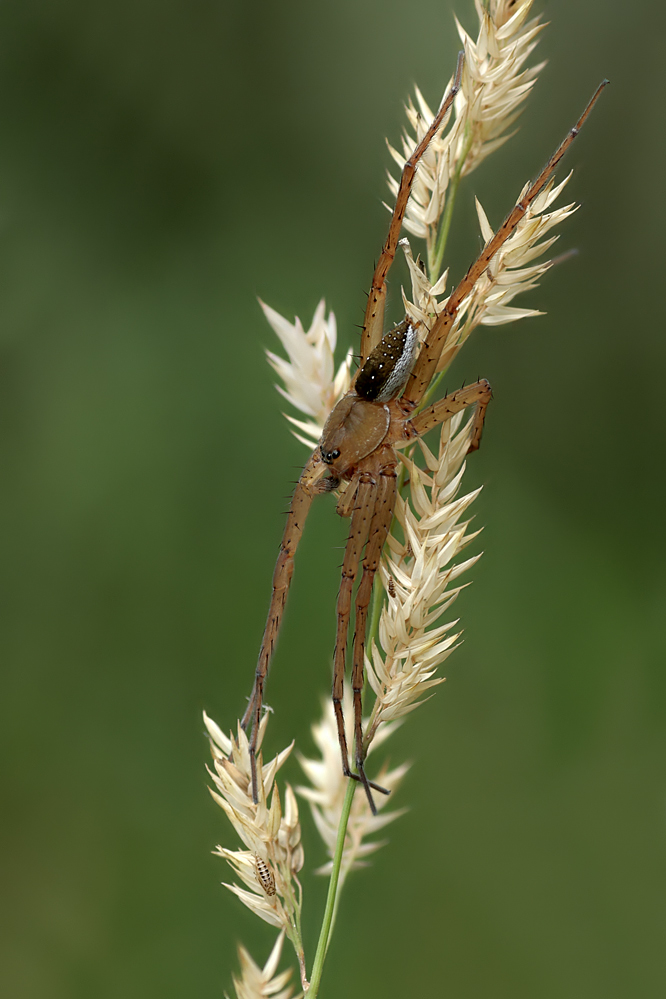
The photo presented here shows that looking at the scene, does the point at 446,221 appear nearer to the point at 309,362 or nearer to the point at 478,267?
the point at 478,267

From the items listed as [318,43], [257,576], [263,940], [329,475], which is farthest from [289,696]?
[318,43]

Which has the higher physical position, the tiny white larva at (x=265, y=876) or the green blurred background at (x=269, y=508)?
the green blurred background at (x=269, y=508)


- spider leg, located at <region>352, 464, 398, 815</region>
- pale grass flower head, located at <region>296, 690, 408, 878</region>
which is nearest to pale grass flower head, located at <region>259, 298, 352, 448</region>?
spider leg, located at <region>352, 464, 398, 815</region>

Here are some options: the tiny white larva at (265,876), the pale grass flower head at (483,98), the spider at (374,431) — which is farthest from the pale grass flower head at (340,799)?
the pale grass flower head at (483,98)

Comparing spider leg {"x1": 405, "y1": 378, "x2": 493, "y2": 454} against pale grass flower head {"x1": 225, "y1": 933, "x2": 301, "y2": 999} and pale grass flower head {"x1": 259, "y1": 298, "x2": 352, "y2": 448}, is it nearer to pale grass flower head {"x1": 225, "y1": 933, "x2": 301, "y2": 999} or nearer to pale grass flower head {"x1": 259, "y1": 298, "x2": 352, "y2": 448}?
pale grass flower head {"x1": 259, "y1": 298, "x2": 352, "y2": 448}

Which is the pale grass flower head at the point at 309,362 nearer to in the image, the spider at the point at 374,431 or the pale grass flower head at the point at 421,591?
the spider at the point at 374,431

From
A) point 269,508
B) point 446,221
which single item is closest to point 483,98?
point 446,221
